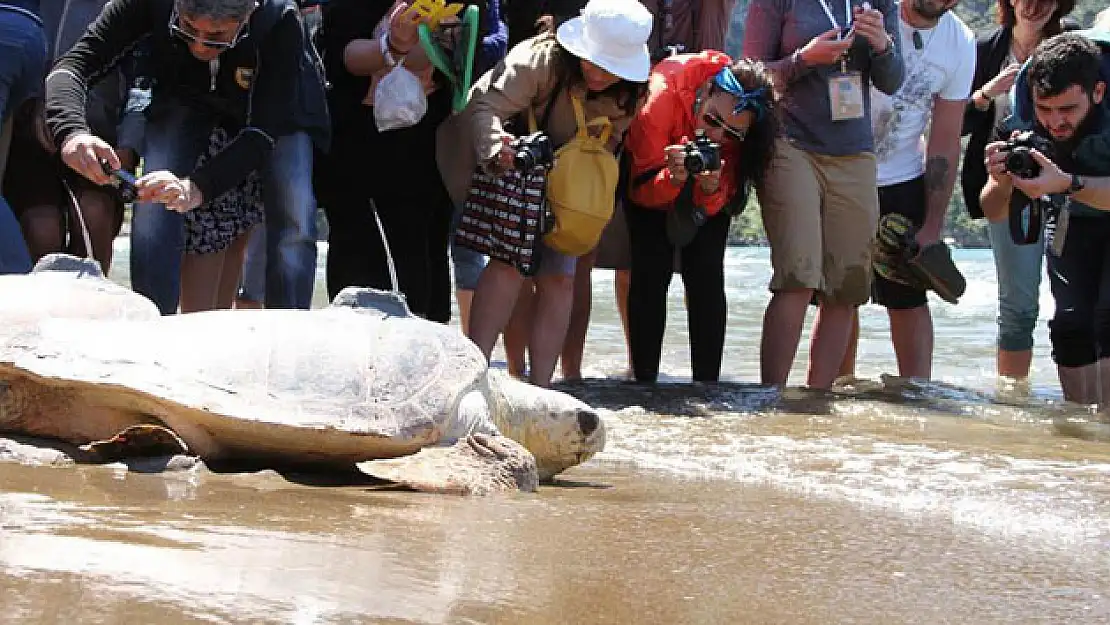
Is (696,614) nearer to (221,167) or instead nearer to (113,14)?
(221,167)

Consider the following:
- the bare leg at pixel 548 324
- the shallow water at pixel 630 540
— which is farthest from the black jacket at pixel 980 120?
the bare leg at pixel 548 324

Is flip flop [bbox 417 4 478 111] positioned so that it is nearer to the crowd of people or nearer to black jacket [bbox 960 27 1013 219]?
the crowd of people

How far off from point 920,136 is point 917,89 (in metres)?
0.25

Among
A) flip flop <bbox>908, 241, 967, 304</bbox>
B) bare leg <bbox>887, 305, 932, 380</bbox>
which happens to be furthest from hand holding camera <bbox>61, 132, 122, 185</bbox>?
bare leg <bbox>887, 305, 932, 380</bbox>

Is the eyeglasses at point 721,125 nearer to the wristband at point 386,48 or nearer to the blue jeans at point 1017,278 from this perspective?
the wristband at point 386,48

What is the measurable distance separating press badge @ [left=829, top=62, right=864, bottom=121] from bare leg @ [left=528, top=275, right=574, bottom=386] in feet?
4.35

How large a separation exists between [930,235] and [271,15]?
3.11m

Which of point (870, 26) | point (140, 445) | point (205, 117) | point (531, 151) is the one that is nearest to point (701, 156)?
point (531, 151)

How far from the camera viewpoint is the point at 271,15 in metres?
4.67

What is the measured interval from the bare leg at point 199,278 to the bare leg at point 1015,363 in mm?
3441

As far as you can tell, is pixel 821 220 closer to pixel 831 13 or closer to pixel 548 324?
pixel 831 13

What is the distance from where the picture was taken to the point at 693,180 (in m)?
5.85

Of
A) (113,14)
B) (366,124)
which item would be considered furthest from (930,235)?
(113,14)

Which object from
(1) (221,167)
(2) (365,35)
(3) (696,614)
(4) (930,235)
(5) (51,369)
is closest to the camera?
(3) (696,614)
